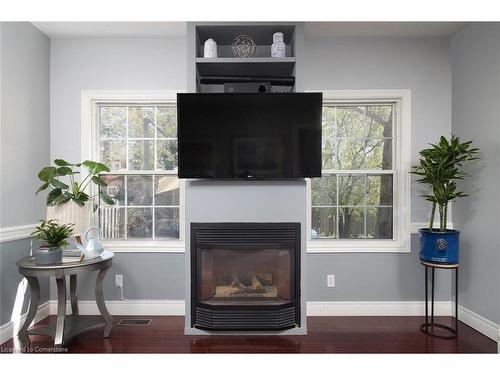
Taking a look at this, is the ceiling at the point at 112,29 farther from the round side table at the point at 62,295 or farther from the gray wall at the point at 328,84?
the round side table at the point at 62,295

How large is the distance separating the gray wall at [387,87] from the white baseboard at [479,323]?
23cm

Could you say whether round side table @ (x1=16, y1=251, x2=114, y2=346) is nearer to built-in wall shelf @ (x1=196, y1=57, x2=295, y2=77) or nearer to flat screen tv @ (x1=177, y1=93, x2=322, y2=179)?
flat screen tv @ (x1=177, y1=93, x2=322, y2=179)

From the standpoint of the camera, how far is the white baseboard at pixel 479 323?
8.85ft

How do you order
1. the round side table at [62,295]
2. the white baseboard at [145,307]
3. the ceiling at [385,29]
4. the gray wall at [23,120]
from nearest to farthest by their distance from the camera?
1. the round side table at [62,295]
2. the gray wall at [23,120]
3. the ceiling at [385,29]
4. the white baseboard at [145,307]

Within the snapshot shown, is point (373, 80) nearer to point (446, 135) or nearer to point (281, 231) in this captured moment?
point (446, 135)

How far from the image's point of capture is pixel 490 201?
280 cm

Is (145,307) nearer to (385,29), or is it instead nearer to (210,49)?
(210,49)

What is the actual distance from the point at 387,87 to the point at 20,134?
3311 millimetres

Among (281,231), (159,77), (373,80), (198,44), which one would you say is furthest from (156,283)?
(373,80)

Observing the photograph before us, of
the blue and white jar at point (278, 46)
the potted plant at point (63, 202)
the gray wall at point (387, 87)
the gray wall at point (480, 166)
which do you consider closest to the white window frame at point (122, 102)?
the potted plant at point (63, 202)

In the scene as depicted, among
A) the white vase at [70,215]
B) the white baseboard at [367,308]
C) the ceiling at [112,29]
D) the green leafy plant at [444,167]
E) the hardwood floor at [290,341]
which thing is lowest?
the hardwood floor at [290,341]

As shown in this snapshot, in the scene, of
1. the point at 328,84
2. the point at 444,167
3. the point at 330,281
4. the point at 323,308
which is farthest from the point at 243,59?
the point at 323,308

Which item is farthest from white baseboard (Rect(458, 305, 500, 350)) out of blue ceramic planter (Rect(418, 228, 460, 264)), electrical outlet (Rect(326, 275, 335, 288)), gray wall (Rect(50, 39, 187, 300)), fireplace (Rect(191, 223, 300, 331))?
gray wall (Rect(50, 39, 187, 300))

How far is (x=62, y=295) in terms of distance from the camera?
2525 mm
